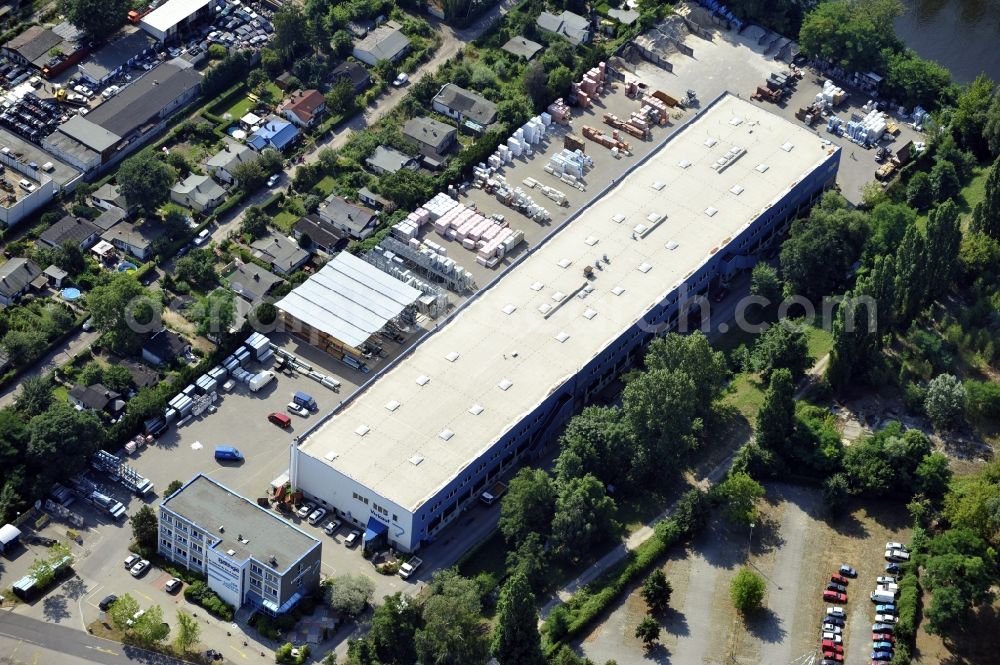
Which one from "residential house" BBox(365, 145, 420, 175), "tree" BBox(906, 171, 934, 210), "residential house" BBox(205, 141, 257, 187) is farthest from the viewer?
"residential house" BBox(365, 145, 420, 175)

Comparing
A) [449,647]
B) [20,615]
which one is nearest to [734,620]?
[449,647]

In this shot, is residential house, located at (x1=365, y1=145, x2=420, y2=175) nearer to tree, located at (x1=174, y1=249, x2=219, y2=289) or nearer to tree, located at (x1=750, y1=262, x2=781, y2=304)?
tree, located at (x1=174, y1=249, x2=219, y2=289)

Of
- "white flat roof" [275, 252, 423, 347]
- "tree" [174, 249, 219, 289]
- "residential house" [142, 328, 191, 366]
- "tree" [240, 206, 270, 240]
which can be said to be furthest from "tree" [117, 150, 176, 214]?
"white flat roof" [275, 252, 423, 347]

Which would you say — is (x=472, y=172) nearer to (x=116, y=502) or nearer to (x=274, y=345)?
(x=274, y=345)

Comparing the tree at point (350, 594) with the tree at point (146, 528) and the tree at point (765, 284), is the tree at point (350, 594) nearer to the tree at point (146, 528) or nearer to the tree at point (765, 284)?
the tree at point (146, 528)

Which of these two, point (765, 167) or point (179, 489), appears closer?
point (179, 489)

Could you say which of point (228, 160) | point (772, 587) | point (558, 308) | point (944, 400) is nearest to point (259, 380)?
point (558, 308)
